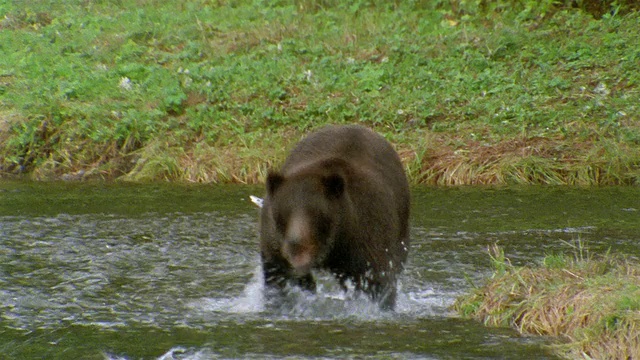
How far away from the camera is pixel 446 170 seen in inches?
533

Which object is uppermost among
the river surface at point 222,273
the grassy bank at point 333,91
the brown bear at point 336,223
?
the grassy bank at point 333,91

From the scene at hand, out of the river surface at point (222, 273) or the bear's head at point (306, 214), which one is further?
the bear's head at point (306, 214)

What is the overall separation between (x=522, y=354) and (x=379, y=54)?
11.5 m

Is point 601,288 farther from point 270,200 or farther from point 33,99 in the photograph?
point 33,99

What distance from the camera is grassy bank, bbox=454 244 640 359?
5777 millimetres

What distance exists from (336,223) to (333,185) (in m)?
0.27

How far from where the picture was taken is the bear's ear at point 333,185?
639 cm

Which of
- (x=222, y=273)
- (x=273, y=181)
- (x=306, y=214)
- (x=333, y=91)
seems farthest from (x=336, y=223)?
(x=333, y=91)

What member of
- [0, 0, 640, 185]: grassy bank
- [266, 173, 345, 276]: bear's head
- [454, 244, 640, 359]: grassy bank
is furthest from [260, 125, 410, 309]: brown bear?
[0, 0, 640, 185]: grassy bank

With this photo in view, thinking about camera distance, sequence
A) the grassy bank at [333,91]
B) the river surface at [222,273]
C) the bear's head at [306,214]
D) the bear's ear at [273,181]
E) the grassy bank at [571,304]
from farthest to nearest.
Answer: the grassy bank at [333,91], the bear's ear at [273,181], the bear's head at [306,214], the river surface at [222,273], the grassy bank at [571,304]

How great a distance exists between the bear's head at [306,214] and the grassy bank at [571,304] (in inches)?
47.9

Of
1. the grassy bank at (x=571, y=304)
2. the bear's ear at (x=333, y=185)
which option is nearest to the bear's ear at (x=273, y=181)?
the bear's ear at (x=333, y=185)

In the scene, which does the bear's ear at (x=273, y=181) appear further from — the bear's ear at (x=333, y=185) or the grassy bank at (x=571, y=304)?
the grassy bank at (x=571, y=304)

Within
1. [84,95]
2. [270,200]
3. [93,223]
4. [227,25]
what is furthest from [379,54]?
[270,200]
